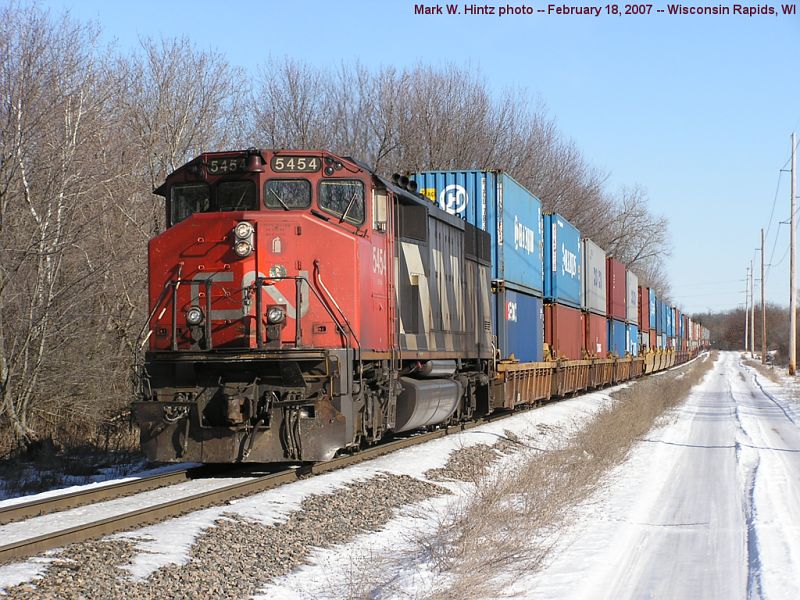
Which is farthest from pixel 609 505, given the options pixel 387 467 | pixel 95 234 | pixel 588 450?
pixel 95 234

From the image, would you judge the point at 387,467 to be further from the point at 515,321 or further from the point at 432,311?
the point at 515,321

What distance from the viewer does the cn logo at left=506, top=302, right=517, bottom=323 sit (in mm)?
19414

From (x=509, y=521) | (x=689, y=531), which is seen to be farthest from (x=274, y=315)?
(x=689, y=531)

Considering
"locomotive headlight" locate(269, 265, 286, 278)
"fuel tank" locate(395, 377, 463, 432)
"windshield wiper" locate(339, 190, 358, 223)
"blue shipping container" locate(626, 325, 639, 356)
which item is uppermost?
"windshield wiper" locate(339, 190, 358, 223)

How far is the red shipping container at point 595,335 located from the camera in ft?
98.8

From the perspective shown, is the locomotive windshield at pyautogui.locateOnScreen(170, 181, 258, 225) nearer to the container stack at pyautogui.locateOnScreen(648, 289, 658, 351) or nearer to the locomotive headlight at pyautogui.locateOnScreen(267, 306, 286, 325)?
the locomotive headlight at pyautogui.locateOnScreen(267, 306, 286, 325)

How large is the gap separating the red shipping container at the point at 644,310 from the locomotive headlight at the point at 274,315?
37070mm

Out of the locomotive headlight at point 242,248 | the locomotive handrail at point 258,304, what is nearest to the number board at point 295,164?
the locomotive headlight at point 242,248

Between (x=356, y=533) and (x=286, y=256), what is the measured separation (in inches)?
140

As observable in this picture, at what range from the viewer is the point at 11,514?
839 cm

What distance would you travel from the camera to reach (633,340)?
139 feet

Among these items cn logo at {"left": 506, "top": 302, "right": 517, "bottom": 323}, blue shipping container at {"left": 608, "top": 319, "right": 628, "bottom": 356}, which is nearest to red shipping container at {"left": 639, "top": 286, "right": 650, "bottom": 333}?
blue shipping container at {"left": 608, "top": 319, "right": 628, "bottom": 356}

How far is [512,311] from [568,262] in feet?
22.8

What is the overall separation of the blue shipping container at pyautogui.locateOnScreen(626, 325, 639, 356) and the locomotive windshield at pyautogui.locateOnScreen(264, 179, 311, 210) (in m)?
31.2
